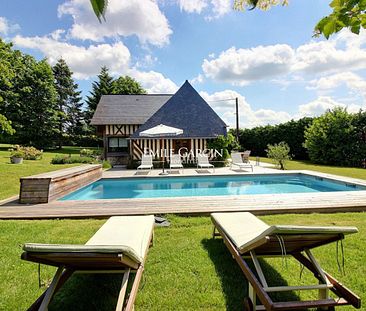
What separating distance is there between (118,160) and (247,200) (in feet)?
51.1

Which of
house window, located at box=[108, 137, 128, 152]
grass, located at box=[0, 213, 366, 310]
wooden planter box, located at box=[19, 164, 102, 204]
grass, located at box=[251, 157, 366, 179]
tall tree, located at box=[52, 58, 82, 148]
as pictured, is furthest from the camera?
tall tree, located at box=[52, 58, 82, 148]

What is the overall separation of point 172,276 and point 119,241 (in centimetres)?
79

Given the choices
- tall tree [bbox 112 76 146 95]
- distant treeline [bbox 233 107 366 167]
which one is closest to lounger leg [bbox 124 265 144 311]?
distant treeline [bbox 233 107 366 167]

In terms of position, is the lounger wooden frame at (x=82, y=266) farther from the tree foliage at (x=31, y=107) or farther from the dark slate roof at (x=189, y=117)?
the tree foliage at (x=31, y=107)

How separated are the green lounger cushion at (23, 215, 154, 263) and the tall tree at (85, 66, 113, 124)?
124 ft

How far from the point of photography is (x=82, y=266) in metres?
2.58

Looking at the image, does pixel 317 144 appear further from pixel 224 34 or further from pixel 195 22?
pixel 195 22

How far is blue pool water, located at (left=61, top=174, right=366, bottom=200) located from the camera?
31.6 feet

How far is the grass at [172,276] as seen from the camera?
8.80 feet

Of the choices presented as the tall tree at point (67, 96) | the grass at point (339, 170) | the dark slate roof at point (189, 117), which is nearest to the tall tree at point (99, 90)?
the tall tree at point (67, 96)

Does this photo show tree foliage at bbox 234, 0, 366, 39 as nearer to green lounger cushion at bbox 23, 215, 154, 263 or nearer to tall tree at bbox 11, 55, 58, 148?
green lounger cushion at bbox 23, 215, 154, 263

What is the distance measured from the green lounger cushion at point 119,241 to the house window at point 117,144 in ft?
58.8

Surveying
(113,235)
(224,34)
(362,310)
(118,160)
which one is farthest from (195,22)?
(118,160)

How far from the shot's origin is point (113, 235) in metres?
3.26
